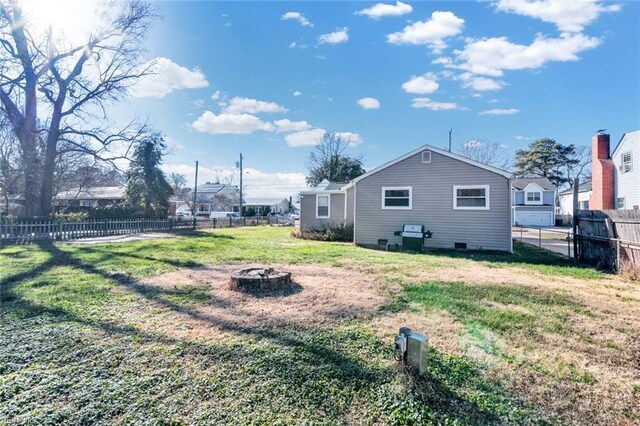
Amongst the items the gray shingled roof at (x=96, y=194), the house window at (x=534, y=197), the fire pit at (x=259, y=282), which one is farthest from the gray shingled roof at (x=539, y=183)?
the gray shingled roof at (x=96, y=194)

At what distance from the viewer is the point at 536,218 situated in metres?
33.2

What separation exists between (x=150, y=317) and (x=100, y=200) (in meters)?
42.6

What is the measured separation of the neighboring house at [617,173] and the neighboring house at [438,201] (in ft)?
37.7

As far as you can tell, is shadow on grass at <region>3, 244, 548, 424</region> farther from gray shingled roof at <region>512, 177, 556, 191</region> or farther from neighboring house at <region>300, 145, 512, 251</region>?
gray shingled roof at <region>512, 177, 556, 191</region>

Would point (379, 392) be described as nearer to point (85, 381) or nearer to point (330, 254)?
point (85, 381)

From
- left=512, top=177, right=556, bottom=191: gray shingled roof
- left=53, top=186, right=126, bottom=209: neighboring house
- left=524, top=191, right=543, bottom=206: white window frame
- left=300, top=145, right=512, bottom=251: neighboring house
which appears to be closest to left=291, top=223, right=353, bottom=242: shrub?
left=300, top=145, right=512, bottom=251: neighboring house

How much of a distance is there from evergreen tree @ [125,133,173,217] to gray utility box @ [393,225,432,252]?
861 inches

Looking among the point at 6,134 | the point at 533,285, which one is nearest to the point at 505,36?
the point at 533,285

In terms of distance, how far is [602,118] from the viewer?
22266 mm

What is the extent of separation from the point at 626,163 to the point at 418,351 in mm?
22765

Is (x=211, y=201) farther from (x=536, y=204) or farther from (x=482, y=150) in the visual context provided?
(x=536, y=204)

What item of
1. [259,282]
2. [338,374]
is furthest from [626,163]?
[338,374]

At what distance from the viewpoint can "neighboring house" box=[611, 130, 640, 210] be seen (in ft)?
55.6

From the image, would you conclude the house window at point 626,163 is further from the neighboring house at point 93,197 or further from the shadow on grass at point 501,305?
the neighboring house at point 93,197
